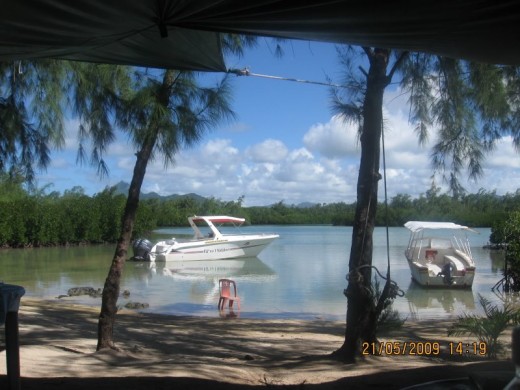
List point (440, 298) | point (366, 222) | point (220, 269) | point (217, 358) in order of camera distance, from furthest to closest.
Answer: point (220, 269) → point (440, 298) → point (217, 358) → point (366, 222)

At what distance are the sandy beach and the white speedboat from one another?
588 cm

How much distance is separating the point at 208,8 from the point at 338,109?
3.97m

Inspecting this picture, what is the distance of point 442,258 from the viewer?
20.1 meters

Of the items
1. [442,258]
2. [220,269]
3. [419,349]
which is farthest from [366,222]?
[220,269]

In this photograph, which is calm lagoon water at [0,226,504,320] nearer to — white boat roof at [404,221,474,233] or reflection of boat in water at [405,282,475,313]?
reflection of boat in water at [405,282,475,313]

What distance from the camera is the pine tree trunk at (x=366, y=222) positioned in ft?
20.8

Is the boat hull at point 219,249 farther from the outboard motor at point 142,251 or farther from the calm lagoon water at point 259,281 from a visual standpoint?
the outboard motor at point 142,251

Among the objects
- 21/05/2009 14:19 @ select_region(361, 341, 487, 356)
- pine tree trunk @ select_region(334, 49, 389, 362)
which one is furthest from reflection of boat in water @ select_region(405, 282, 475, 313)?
pine tree trunk @ select_region(334, 49, 389, 362)

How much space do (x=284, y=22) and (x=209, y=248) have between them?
26.6 m

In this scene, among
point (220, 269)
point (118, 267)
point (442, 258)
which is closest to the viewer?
point (118, 267)

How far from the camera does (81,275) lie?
2273cm

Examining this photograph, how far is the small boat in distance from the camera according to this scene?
28969 millimetres

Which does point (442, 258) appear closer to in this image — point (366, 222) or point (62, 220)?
point (366, 222)

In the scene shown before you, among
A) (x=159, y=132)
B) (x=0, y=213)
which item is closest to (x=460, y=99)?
(x=159, y=132)
